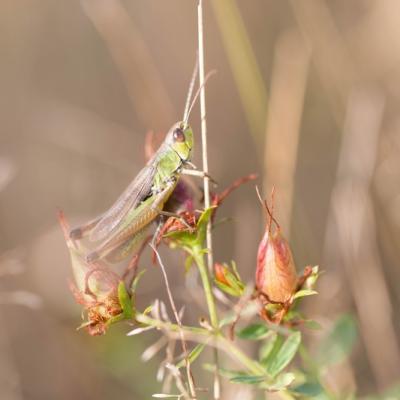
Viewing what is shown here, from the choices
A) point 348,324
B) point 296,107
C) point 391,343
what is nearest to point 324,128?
point 296,107

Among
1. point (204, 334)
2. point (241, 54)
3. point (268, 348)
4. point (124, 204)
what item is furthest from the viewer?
point (241, 54)

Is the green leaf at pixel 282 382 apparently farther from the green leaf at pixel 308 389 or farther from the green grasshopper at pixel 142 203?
the green grasshopper at pixel 142 203

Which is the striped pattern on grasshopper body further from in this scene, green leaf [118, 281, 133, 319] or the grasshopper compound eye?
green leaf [118, 281, 133, 319]

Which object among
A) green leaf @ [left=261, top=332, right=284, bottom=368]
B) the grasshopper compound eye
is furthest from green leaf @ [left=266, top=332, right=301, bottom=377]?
the grasshopper compound eye

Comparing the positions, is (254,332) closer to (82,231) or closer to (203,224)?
(203,224)

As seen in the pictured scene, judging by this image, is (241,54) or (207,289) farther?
(241,54)

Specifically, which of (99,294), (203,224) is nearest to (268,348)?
(203,224)

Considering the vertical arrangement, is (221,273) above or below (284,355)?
above
